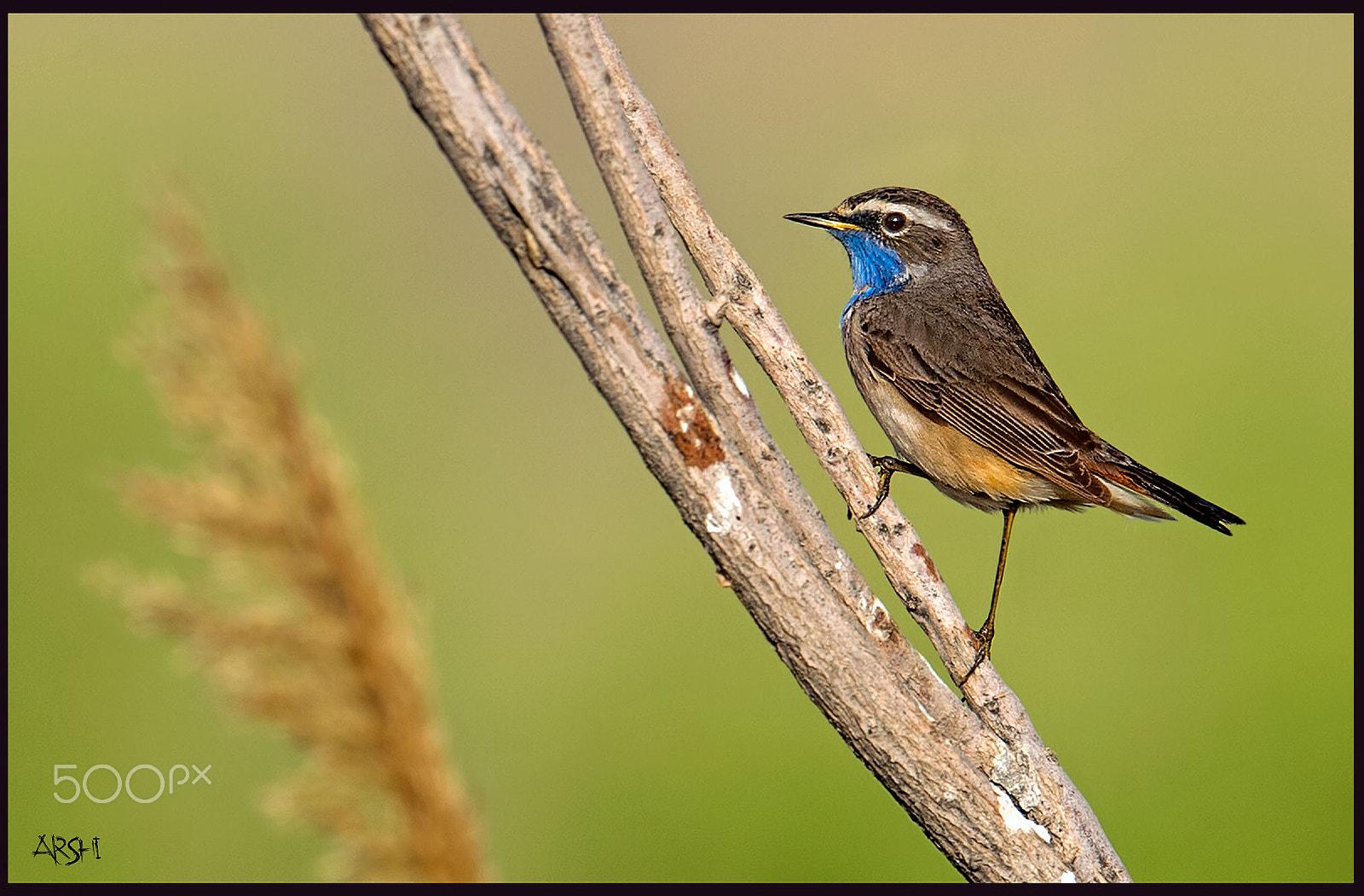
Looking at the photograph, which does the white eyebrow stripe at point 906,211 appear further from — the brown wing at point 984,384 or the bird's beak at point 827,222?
the brown wing at point 984,384

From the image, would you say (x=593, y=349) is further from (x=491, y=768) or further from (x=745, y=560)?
(x=491, y=768)

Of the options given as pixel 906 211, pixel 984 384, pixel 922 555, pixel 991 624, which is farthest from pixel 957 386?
pixel 922 555

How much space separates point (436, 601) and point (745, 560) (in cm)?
497

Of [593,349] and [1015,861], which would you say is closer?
[593,349]

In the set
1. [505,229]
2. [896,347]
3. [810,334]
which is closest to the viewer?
[505,229]

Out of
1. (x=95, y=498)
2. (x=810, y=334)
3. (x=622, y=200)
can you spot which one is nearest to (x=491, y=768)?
(x=95, y=498)

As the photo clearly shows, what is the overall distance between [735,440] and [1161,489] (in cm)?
228

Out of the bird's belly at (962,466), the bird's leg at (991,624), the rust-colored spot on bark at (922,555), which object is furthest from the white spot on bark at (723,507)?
the bird's belly at (962,466)

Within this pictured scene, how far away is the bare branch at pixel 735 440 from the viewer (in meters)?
2.51

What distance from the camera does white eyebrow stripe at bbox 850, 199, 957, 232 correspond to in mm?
5242

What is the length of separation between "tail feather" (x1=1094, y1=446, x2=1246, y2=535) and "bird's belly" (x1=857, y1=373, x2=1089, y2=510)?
0.54 feet

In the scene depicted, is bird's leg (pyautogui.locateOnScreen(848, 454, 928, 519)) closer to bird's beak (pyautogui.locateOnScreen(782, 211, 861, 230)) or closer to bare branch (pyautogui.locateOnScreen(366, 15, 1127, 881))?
bare branch (pyautogui.locateOnScreen(366, 15, 1127, 881))

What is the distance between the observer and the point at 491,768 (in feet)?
21.6

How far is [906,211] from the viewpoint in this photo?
5273 millimetres
